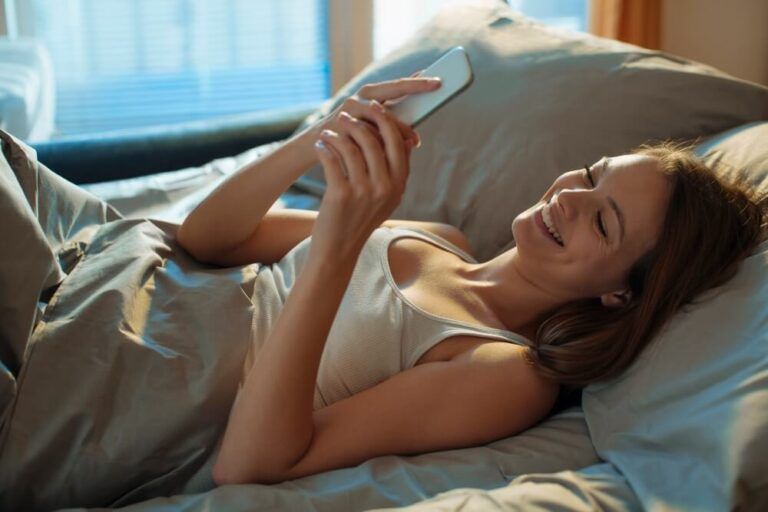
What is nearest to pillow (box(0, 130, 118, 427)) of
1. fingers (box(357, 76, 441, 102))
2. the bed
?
the bed

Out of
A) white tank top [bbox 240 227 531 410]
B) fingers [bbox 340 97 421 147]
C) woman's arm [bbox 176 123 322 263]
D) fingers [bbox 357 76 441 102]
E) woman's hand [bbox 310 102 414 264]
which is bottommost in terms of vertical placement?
white tank top [bbox 240 227 531 410]

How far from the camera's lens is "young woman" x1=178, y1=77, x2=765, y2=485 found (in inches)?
36.9

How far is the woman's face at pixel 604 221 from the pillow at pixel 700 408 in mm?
129

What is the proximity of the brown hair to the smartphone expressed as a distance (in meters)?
0.32

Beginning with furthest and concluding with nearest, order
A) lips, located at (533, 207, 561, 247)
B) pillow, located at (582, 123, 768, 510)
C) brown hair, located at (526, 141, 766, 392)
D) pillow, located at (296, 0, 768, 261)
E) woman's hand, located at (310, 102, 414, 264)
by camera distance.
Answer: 1. pillow, located at (296, 0, 768, 261)
2. lips, located at (533, 207, 561, 247)
3. brown hair, located at (526, 141, 766, 392)
4. woman's hand, located at (310, 102, 414, 264)
5. pillow, located at (582, 123, 768, 510)

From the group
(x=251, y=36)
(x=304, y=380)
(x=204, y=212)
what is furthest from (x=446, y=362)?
(x=251, y=36)

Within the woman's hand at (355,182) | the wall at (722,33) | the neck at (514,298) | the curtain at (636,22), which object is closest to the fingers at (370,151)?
the woman's hand at (355,182)

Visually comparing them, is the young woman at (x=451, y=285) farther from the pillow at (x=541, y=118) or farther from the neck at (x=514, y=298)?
the pillow at (x=541, y=118)

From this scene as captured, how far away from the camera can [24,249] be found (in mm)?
1003

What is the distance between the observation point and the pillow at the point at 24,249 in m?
0.95

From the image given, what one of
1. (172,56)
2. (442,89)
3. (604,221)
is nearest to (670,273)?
(604,221)

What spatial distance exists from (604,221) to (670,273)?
0.36 feet

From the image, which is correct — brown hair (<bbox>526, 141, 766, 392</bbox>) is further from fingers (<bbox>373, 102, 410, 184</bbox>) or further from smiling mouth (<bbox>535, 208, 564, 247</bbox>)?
fingers (<bbox>373, 102, 410, 184</bbox>)

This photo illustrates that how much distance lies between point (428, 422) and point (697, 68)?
0.89 metres
